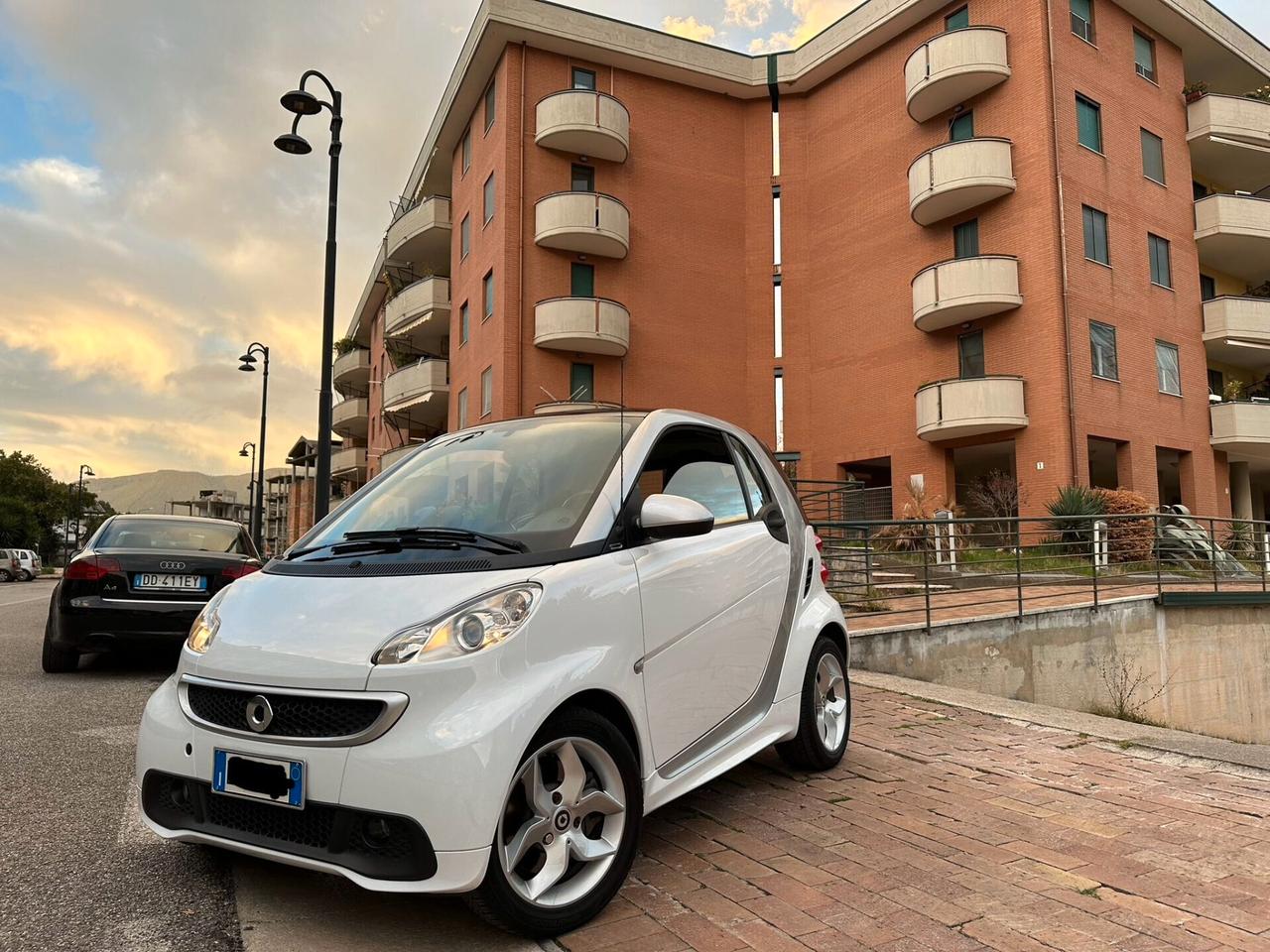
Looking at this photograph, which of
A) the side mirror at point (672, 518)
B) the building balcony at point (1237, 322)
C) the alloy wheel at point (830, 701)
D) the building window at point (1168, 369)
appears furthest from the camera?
the building balcony at point (1237, 322)

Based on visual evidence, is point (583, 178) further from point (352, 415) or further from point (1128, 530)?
point (352, 415)

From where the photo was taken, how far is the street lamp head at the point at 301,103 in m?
12.8

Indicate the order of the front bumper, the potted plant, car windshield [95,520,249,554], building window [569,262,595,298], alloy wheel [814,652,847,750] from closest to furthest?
1. the front bumper
2. alloy wheel [814,652,847,750]
3. car windshield [95,520,249,554]
4. the potted plant
5. building window [569,262,595,298]

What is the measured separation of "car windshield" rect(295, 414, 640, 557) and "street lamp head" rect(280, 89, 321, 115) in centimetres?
1096

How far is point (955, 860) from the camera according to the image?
3.31 m

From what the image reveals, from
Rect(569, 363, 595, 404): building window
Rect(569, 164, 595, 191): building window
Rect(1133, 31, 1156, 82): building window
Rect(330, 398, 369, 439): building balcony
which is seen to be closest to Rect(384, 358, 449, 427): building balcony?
Rect(569, 363, 595, 404): building window

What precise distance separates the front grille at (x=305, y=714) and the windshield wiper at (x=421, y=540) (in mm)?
645

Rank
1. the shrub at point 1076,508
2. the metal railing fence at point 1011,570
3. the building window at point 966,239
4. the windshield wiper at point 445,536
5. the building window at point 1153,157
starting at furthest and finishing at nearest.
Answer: the building window at point 1153,157, the building window at point 966,239, the shrub at point 1076,508, the metal railing fence at point 1011,570, the windshield wiper at point 445,536

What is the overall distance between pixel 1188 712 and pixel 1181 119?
811 inches

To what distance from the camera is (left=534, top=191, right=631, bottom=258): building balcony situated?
24.4 metres

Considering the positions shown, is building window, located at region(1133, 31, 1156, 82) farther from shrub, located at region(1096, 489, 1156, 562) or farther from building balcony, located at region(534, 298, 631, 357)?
building balcony, located at region(534, 298, 631, 357)

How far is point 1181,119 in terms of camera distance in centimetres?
2509

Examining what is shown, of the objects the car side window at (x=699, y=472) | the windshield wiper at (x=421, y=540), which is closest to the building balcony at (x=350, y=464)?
the car side window at (x=699, y=472)

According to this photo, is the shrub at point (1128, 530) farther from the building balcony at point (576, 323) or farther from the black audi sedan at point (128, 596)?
the building balcony at point (576, 323)
